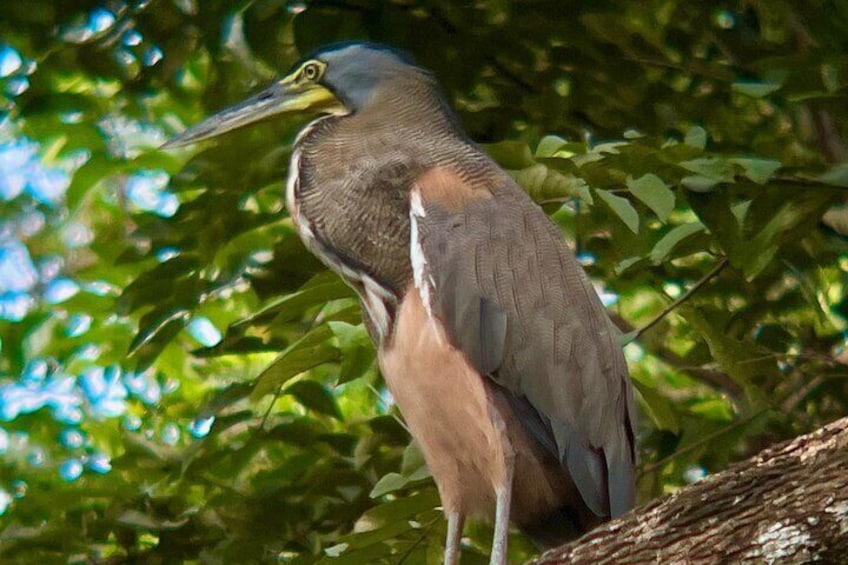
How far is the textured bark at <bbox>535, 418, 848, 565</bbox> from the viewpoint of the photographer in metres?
2.80

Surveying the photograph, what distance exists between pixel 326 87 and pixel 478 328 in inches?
37.0

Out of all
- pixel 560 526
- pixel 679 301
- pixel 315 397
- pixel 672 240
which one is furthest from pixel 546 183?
pixel 315 397

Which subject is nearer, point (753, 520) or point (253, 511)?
point (753, 520)

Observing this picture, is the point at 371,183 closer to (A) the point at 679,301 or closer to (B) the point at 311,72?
(B) the point at 311,72

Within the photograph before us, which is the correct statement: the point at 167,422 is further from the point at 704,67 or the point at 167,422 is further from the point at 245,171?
the point at 704,67

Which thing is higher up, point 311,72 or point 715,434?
point 311,72

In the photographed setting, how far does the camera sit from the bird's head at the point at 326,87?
4543 millimetres

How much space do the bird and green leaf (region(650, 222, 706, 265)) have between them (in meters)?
A: 0.28

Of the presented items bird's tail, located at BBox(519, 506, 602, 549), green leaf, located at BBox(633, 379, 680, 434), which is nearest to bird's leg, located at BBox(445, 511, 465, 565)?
bird's tail, located at BBox(519, 506, 602, 549)

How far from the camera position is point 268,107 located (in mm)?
4539

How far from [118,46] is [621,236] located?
1867mm

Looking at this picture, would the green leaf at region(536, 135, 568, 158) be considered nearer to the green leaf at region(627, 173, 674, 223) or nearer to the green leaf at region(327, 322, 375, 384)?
the green leaf at region(627, 173, 674, 223)

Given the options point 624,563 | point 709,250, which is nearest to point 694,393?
point 709,250

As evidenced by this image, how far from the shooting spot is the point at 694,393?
6668mm
